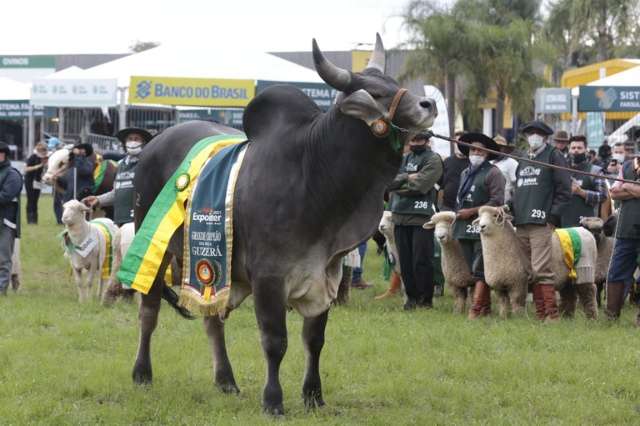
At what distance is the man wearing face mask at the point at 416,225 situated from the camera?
46.1 ft

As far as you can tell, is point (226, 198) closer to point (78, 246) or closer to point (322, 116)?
point (322, 116)

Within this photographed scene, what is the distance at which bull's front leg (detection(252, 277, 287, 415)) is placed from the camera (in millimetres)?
7559

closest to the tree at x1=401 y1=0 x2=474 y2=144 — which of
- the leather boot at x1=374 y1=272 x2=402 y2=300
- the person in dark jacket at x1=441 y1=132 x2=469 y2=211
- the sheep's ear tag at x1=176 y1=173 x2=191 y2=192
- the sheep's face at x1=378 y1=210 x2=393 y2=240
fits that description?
the person in dark jacket at x1=441 y1=132 x2=469 y2=211

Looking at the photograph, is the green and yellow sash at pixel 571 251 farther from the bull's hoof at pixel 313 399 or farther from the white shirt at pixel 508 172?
the bull's hoof at pixel 313 399

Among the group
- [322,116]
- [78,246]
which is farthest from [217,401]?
[78,246]

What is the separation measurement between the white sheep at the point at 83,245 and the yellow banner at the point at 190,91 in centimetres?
1074

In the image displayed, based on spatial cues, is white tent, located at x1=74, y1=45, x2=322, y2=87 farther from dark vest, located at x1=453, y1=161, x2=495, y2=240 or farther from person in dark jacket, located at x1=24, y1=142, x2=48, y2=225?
dark vest, located at x1=453, y1=161, x2=495, y2=240

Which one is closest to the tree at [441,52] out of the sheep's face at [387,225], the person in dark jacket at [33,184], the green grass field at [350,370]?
the person in dark jacket at [33,184]

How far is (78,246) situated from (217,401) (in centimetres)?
718

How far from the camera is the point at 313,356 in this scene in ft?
26.7

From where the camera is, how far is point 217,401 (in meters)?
8.29

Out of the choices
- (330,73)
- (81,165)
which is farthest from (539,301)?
(81,165)

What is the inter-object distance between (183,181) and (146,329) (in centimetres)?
133

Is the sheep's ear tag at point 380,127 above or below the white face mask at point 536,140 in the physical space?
below
